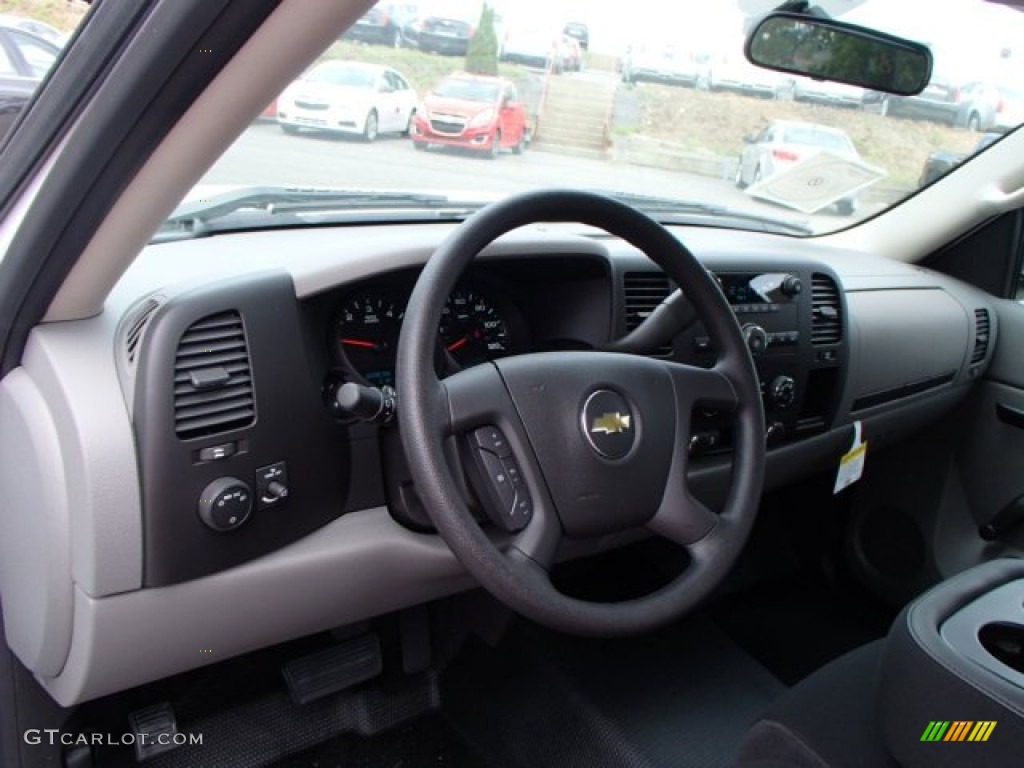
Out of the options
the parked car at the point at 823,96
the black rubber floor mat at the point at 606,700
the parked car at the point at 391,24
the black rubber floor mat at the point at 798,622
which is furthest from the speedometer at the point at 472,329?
the parked car at the point at 823,96

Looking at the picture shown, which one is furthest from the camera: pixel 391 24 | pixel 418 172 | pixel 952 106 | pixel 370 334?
pixel 952 106

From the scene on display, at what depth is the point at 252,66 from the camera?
870 millimetres

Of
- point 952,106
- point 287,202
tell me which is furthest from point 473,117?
point 952,106

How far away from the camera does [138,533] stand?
50.8 inches

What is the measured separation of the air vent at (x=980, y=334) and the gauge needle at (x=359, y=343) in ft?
7.23

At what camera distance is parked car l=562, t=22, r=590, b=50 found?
4.48 meters

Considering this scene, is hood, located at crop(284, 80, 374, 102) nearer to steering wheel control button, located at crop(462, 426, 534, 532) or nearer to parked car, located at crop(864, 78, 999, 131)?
steering wheel control button, located at crop(462, 426, 534, 532)

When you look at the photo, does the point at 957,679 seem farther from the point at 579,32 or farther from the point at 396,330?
the point at 579,32

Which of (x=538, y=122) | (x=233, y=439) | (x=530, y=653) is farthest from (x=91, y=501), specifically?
(x=538, y=122)

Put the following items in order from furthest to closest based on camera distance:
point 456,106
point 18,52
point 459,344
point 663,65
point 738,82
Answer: point 663,65 < point 738,82 < point 456,106 < point 459,344 < point 18,52

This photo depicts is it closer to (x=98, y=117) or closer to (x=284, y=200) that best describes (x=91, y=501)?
(x=98, y=117)

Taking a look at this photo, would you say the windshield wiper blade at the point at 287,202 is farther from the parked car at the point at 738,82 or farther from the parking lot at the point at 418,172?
the parked car at the point at 738,82

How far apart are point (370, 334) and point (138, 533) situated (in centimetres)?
56

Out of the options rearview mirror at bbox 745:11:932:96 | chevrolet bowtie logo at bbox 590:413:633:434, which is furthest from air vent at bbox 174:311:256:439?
rearview mirror at bbox 745:11:932:96
